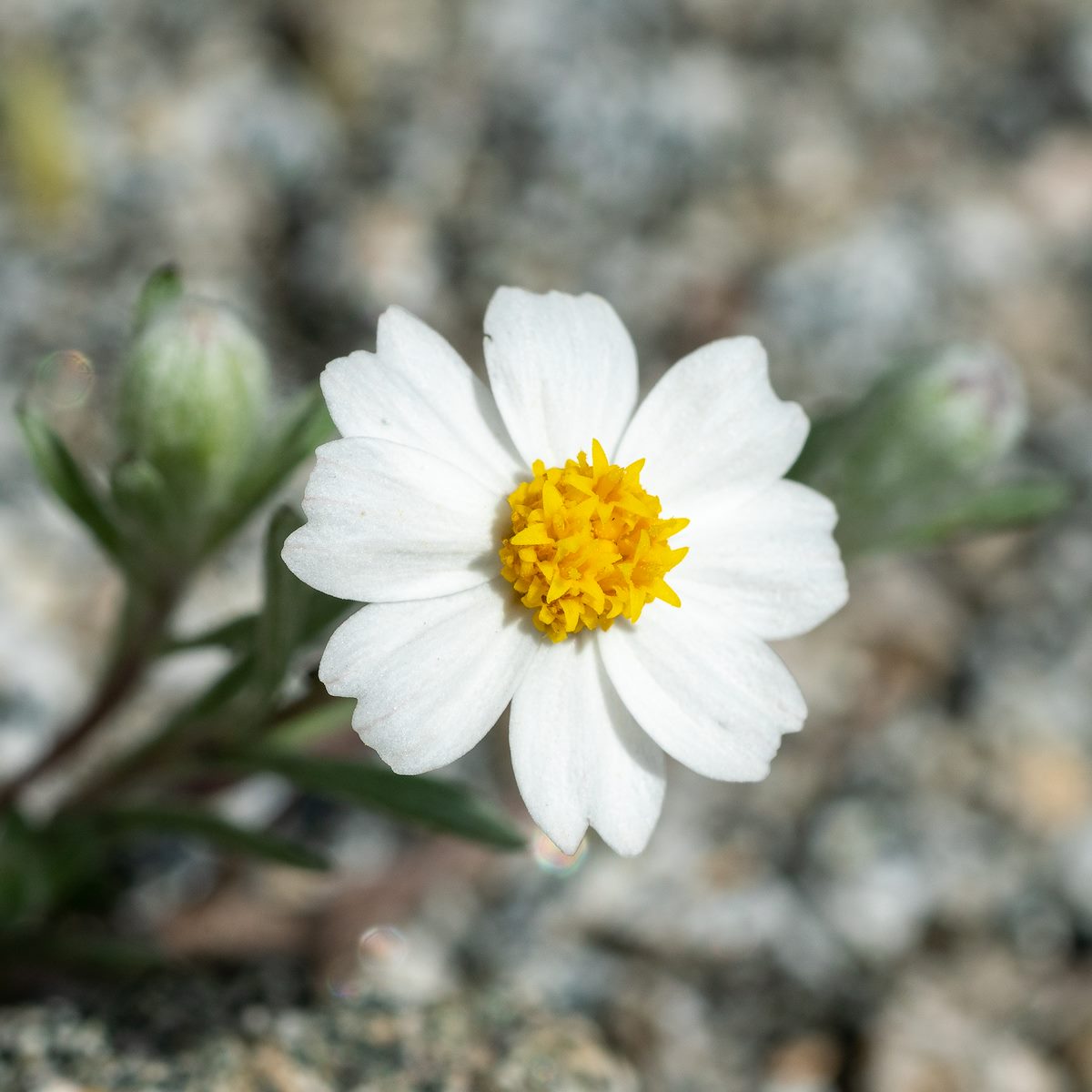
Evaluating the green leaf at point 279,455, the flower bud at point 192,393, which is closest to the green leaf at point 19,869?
the green leaf at point 279,455

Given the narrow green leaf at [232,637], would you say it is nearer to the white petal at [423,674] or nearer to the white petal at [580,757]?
the white petal at [423,674]

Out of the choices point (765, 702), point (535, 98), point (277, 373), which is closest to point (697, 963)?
point (765, 702)

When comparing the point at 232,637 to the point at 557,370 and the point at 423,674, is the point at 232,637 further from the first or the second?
the point at 557,370

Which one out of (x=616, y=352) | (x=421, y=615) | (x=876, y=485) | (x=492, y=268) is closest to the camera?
(x=421, y=615)

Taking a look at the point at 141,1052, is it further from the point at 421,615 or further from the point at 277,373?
the point at 277,373

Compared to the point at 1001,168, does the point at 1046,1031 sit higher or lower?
lower

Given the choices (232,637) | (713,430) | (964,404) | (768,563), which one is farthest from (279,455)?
(964,404)
